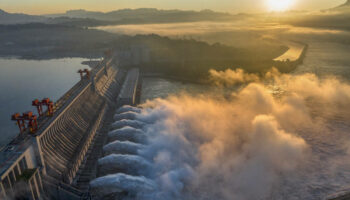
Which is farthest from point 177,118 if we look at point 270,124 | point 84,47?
point 84,47

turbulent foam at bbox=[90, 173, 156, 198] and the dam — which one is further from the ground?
the dam

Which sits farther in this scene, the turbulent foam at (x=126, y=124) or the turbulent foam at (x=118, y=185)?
the turbulent foam at (x=126, y=124)

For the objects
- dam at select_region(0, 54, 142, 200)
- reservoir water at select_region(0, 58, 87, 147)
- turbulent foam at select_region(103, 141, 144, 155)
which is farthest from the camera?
reservoir water at select_region(0, 58, 87, 147)

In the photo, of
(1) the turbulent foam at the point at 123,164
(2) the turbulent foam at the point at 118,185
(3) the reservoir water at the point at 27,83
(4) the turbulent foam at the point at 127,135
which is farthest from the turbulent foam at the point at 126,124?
(3) the reservoir water at the point at 27,83

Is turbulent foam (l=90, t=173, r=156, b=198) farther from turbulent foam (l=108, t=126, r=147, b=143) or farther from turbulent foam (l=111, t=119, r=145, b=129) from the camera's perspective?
turbulent foam (l=111, t=119, r=145, b=129)

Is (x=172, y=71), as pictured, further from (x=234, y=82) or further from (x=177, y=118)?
(x=177, y=118)

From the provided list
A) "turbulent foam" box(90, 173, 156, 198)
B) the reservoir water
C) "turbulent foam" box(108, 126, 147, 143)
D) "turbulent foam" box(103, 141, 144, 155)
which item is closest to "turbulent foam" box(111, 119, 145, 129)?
"turbulent foam" box(108, 126, 147, 143)

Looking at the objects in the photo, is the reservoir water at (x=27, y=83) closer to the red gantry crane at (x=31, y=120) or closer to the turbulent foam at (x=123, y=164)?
the red gantry crane at (x=31, y=120)
